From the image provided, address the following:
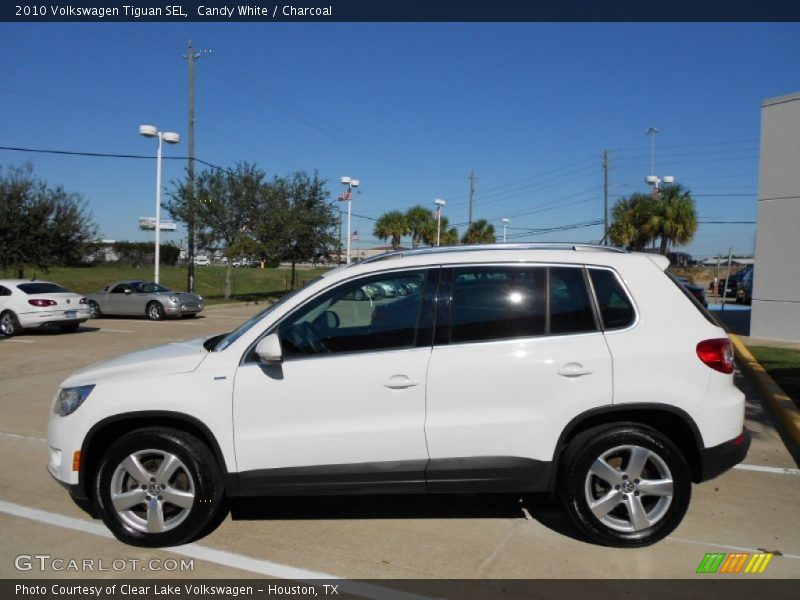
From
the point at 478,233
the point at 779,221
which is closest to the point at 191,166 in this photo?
the point at 779,221

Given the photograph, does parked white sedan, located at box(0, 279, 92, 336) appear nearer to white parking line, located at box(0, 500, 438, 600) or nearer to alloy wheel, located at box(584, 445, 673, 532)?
white parking line, located at box(0, 500, 438, 600)

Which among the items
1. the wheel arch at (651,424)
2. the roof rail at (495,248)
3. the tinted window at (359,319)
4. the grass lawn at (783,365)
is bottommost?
the grass lawn at (783,365)

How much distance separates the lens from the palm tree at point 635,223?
42.8 metres

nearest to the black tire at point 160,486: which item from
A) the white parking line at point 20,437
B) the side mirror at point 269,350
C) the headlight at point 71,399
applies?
the headlight at point 71,399

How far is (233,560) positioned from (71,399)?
1434 millimetres

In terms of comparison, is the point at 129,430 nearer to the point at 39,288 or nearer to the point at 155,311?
the point at 39,288

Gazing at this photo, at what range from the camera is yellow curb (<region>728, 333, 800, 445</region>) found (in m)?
6.73

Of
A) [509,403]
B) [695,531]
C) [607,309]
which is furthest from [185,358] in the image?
[695,531]

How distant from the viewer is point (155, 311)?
21.6m

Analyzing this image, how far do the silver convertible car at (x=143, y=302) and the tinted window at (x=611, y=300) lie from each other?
1914 cm

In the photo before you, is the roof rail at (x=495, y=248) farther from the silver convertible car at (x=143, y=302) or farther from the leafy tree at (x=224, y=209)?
the leafy tree at (x=224, y=209)

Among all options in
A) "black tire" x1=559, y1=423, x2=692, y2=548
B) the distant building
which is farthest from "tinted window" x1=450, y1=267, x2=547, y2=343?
the distant building
